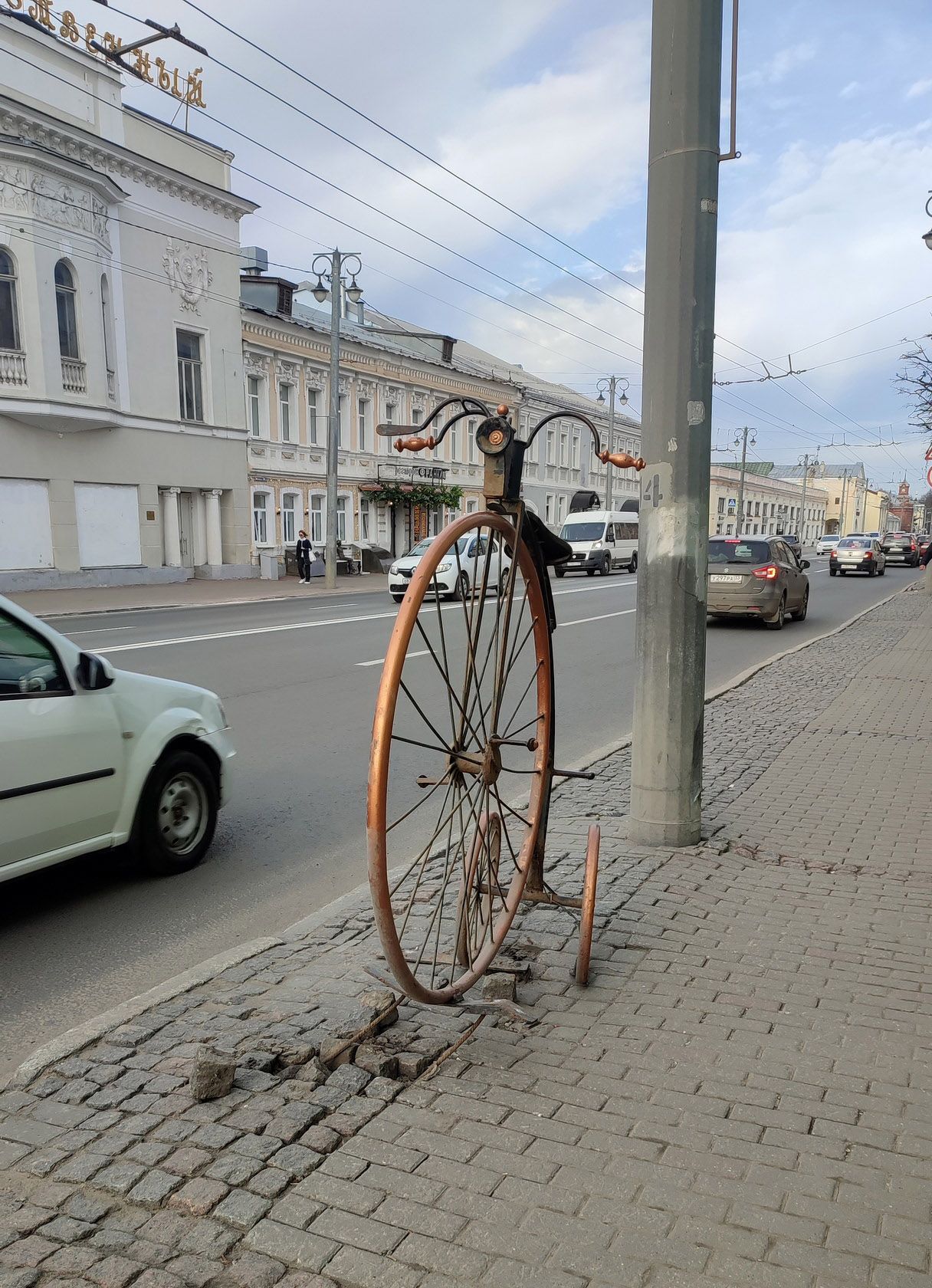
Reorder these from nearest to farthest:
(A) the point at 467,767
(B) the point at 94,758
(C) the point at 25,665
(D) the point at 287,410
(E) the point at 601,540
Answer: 1. (A) the point at 467,767
2. (C) the point at 25,665
3. (B) the point at 94,758
4. (D) the point at 287,410
5. (E) the point at 601,540

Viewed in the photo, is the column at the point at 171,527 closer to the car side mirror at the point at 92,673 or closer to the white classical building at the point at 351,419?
the white classical building at the point at 351,419

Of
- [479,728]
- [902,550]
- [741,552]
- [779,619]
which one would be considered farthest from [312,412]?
[479,728]

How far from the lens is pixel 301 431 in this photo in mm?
37969

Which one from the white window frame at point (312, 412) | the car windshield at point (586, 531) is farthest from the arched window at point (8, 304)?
the car windshield at point (586, 531)

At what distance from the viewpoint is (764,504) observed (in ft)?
373

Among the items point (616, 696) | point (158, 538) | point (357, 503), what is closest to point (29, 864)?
point (616, 696)

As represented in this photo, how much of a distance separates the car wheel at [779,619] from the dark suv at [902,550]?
32.3 meters

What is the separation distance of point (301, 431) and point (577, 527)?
11092mm

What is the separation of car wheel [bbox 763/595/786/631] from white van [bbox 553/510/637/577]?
18.2m

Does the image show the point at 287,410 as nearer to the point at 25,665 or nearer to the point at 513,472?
the point at 25,665

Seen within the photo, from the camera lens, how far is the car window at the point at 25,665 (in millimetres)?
4293

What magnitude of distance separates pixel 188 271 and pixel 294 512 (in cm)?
978

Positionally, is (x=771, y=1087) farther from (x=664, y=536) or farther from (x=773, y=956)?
(x=664, y=536)

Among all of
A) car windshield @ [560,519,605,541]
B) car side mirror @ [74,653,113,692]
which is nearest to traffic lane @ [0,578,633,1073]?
car side mirror @ [74,653,113,692]
